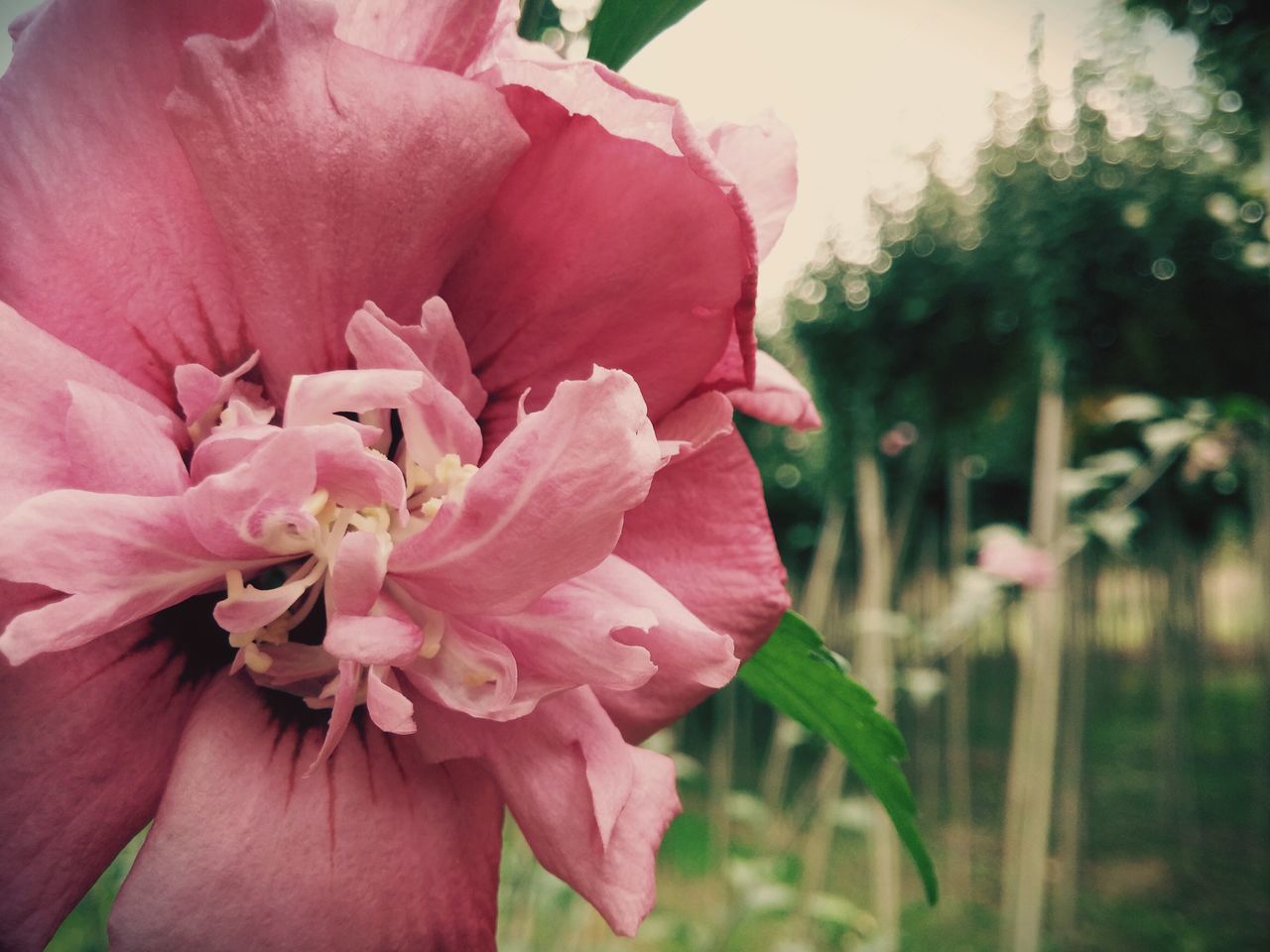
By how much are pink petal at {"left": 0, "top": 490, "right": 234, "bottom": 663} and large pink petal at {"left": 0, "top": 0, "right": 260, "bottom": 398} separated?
1.7 inches

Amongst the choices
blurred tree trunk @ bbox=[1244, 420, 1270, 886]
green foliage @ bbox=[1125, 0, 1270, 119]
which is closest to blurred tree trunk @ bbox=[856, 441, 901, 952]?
blurred tree trunk @ bbox=[1244, 420, 1270, 886]

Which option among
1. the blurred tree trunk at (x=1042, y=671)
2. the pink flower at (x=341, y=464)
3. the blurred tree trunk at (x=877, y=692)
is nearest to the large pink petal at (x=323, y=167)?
the pink flower at (x=341, y=464)

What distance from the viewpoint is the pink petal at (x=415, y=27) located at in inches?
7.8

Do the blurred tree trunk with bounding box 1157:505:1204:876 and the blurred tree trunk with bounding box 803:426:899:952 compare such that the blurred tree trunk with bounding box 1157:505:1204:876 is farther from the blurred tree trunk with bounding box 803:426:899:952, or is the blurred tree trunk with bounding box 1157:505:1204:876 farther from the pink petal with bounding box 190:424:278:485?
the pink petal with bounding box 190:424:278:485

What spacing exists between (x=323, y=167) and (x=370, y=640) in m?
0.09

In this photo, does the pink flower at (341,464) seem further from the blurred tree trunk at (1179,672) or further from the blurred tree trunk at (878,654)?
the blurred tree trunk at (1179,672)

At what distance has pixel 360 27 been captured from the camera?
7.9 inches

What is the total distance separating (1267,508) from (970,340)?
990 mm

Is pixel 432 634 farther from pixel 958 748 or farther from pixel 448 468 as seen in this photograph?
pixel 958 748

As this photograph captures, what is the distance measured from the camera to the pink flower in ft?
0.56

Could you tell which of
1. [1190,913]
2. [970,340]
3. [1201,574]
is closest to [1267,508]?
[970,340]

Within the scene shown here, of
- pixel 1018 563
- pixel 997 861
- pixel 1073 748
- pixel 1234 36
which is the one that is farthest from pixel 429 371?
pixel 997 861

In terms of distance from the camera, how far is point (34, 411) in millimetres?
164

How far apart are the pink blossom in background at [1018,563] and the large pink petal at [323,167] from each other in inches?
85.0
